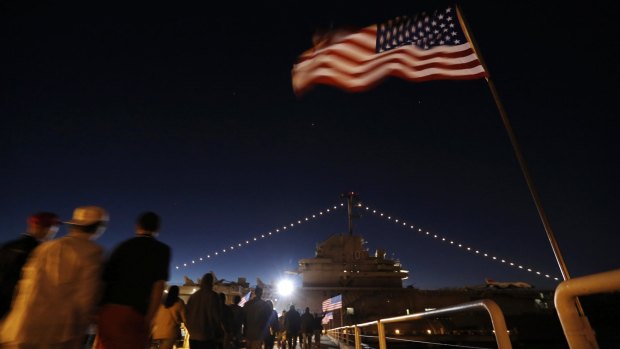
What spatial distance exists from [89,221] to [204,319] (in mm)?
2775

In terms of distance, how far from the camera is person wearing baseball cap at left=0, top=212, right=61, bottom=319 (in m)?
2.93

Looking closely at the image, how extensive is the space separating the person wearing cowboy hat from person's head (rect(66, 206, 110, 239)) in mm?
70

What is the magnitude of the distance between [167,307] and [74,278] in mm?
2885

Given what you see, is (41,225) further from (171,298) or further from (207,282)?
(207,282)

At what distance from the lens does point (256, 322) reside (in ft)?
22.4

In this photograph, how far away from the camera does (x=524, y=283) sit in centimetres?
4556

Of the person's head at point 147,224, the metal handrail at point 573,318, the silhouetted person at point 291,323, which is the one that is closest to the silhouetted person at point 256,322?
the person's head at point 147,224

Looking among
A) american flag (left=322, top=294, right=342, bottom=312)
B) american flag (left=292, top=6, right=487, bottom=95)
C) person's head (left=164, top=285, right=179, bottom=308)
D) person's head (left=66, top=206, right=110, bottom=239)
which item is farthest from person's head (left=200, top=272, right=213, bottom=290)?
american flag (left=322, top=294, right=342, bottom=312)

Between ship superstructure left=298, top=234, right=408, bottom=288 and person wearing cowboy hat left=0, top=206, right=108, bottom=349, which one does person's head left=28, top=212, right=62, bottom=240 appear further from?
ship superstructure left=298, top=234, right=408, bottom=288

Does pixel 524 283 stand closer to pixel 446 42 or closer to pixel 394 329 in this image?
pixel 394 329

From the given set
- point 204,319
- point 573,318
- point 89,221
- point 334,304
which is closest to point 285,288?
point 334,304

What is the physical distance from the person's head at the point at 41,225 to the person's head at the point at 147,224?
882 millimetres

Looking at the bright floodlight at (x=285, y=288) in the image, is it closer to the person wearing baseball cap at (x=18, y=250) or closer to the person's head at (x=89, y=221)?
the person wearing baseball cap at (x=18, y=250)

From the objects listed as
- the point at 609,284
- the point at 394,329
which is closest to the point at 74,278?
the point at 609,284
